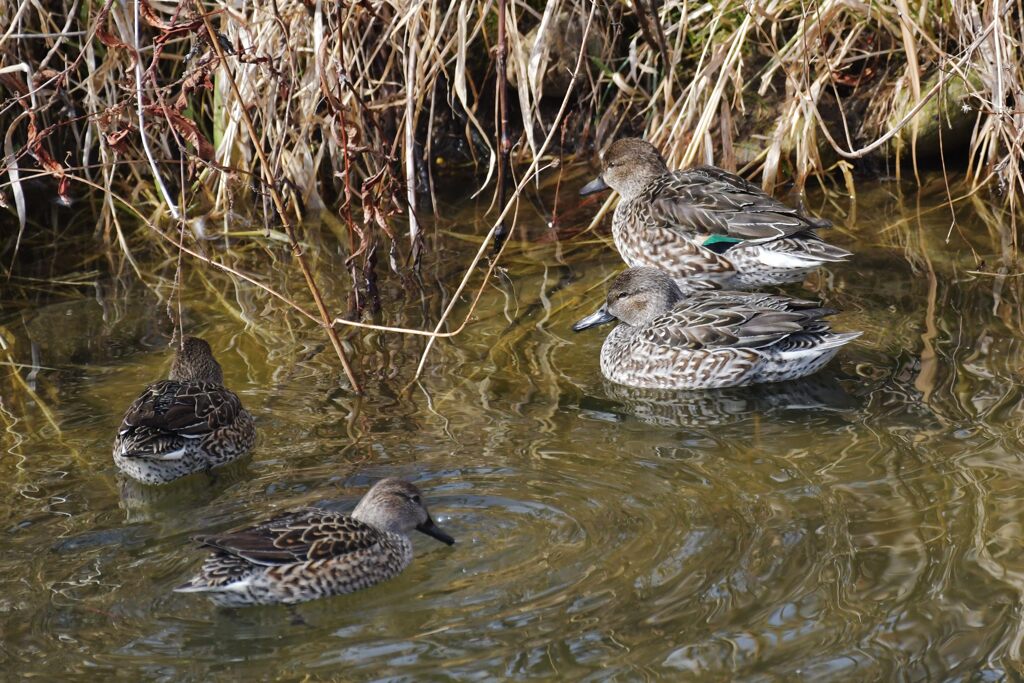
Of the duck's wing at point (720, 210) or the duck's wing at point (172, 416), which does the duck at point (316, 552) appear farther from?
the duck's wing at point (720, 210)

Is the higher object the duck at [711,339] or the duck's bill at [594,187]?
the duck's bill at [594,187]

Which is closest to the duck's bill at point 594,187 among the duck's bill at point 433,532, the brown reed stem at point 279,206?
the brown reed stem at point 279,206

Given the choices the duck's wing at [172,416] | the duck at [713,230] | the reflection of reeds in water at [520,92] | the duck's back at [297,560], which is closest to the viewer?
the duck's back at [297,560]

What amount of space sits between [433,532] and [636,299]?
7.86ft

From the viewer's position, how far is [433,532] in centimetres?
493

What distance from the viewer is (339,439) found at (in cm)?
587

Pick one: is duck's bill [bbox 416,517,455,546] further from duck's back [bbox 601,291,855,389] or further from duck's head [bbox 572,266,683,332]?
duck's head [bbox 572,266,683,332]

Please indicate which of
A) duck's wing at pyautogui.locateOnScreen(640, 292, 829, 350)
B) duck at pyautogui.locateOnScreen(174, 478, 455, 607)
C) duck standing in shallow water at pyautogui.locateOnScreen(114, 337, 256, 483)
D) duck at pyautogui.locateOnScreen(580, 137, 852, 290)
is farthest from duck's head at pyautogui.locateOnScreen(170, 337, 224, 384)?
duck at pyautogui.locateOnScreen(580, 137, 852, 290)

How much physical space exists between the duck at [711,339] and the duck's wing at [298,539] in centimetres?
214

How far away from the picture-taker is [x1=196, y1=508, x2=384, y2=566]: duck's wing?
4570mm

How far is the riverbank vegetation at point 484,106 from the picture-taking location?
303 inches

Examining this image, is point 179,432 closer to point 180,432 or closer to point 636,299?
point 180,432

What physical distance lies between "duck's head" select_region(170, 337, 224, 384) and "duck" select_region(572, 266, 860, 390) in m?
1.89

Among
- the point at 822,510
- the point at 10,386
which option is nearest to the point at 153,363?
the point at 10,386
